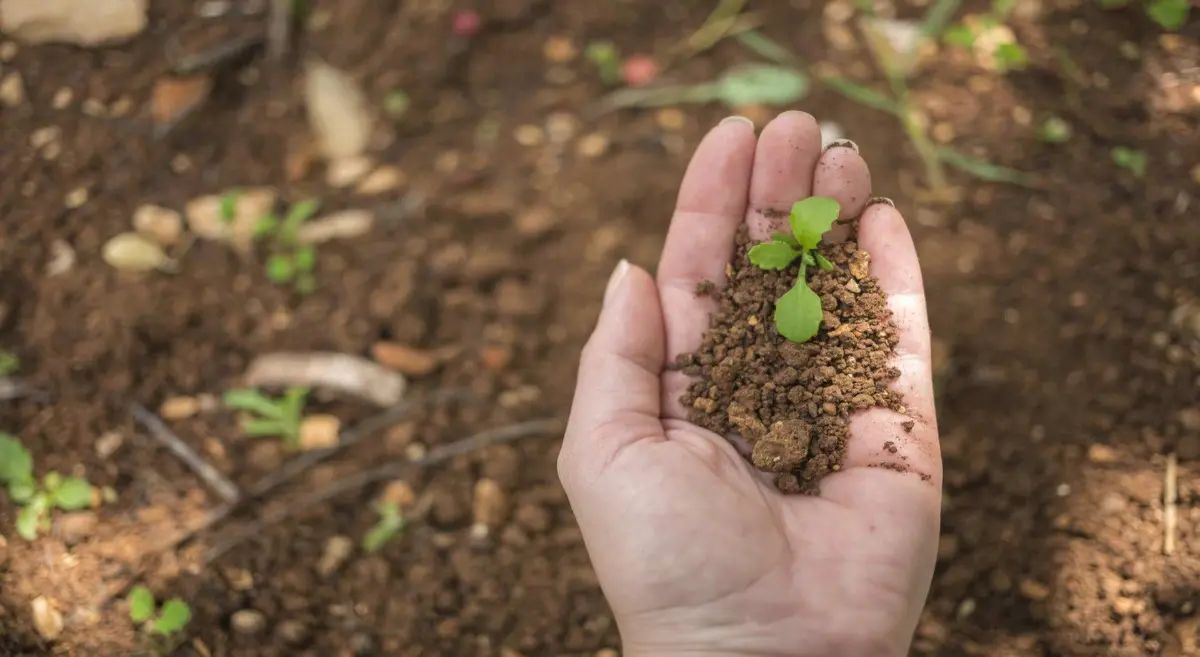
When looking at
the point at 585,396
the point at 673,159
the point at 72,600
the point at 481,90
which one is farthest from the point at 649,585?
the point at 481,90

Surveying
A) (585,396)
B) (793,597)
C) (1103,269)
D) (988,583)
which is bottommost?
(988,583)

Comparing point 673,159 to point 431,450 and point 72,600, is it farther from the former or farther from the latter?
point 72,600

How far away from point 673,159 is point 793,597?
62.0 inches

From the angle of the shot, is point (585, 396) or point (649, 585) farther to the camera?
point (585, 396)

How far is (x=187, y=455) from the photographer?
7.02 ft

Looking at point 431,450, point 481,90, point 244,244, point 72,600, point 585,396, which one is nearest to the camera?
point 585,396

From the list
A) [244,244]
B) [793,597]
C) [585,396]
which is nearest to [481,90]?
[244,244]

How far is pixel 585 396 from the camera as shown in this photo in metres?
1.63

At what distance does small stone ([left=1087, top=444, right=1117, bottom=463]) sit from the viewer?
203 centimetres

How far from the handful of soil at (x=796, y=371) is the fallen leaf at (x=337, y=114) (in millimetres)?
1564

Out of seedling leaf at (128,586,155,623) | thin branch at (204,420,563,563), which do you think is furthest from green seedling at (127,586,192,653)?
thin branch at (204,420,563,563)

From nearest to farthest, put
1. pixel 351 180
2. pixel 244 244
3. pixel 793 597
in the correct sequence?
1. pixel 793 597
2. pixel 244 244
3. pixel 351 180

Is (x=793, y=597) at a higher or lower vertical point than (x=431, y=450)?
higher

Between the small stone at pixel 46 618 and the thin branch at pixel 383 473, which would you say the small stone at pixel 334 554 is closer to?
the thin branch at pixel 383 473
